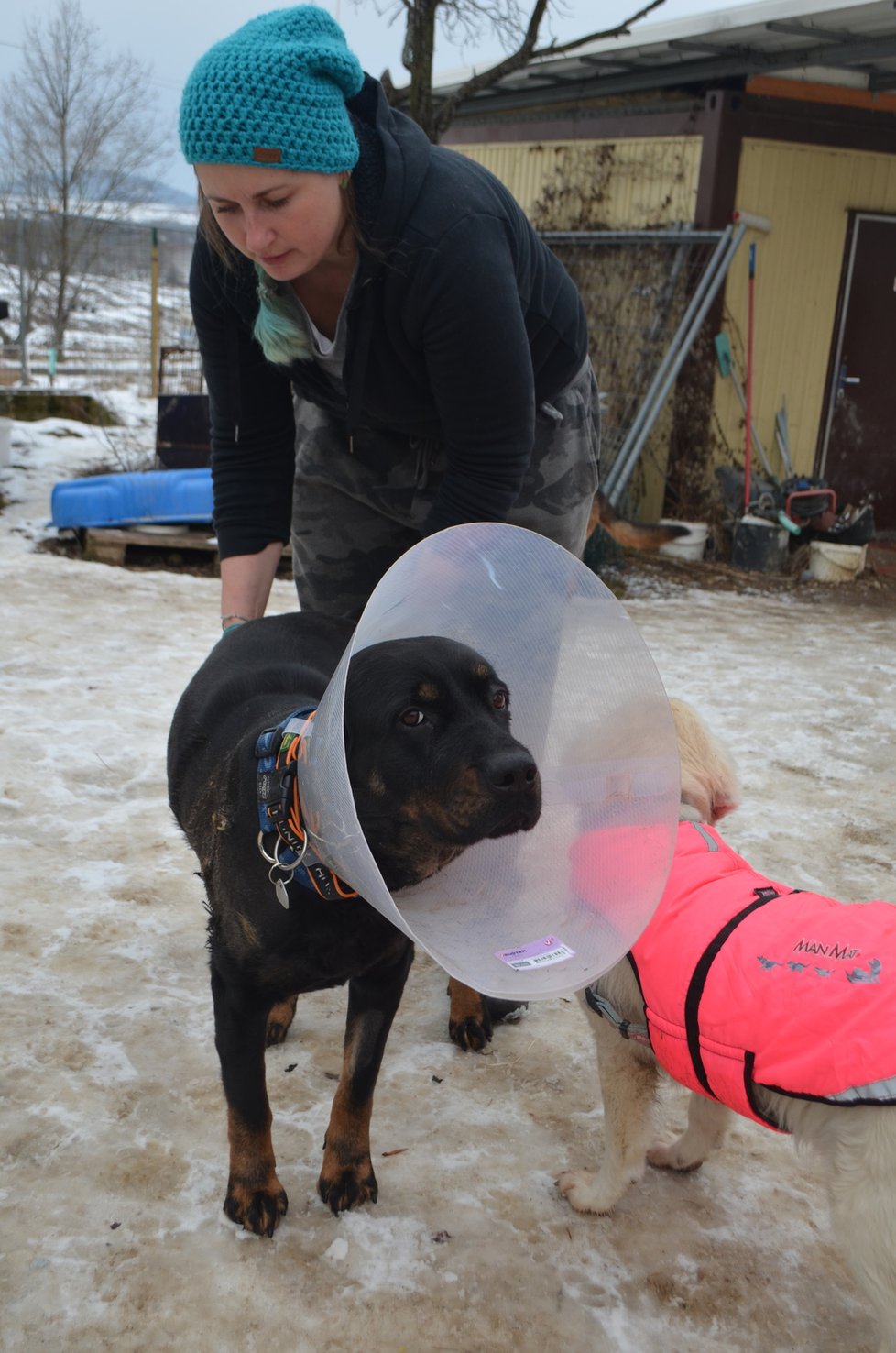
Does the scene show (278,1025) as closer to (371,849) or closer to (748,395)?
(371,849)

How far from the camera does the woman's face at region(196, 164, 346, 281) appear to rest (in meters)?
1.99

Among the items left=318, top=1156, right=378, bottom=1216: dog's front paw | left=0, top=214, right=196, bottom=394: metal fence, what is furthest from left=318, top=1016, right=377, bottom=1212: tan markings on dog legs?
left=0, top=214, right=196, bottom=394: metal fence

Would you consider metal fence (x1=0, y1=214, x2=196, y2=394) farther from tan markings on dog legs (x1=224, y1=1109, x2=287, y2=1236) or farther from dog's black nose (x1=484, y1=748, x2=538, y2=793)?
dog's black nose (x1=484, y1=748, x2=538, y2=793)

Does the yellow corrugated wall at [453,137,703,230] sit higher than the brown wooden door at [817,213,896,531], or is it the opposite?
the yellow corrugated wall at [453,137,703,230]

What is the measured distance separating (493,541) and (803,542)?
8.07 m

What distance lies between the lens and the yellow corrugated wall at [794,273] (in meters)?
9.42

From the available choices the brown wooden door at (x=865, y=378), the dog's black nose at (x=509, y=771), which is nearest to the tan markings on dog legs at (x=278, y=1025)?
the dog's black nose at (x=509, y=771)

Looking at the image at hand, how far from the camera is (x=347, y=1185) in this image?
2232 mm

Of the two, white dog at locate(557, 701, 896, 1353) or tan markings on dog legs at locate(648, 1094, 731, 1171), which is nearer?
white dog at locate(557, 701, 896, 1353)

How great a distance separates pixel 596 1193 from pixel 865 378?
9826 millimetres

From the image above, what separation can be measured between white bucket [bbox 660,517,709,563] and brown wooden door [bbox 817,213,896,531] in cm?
189

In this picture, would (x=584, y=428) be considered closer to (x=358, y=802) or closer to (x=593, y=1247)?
(x=358, y=802)

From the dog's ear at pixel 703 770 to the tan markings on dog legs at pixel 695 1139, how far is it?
24.5 inches

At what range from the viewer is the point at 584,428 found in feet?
9.06
